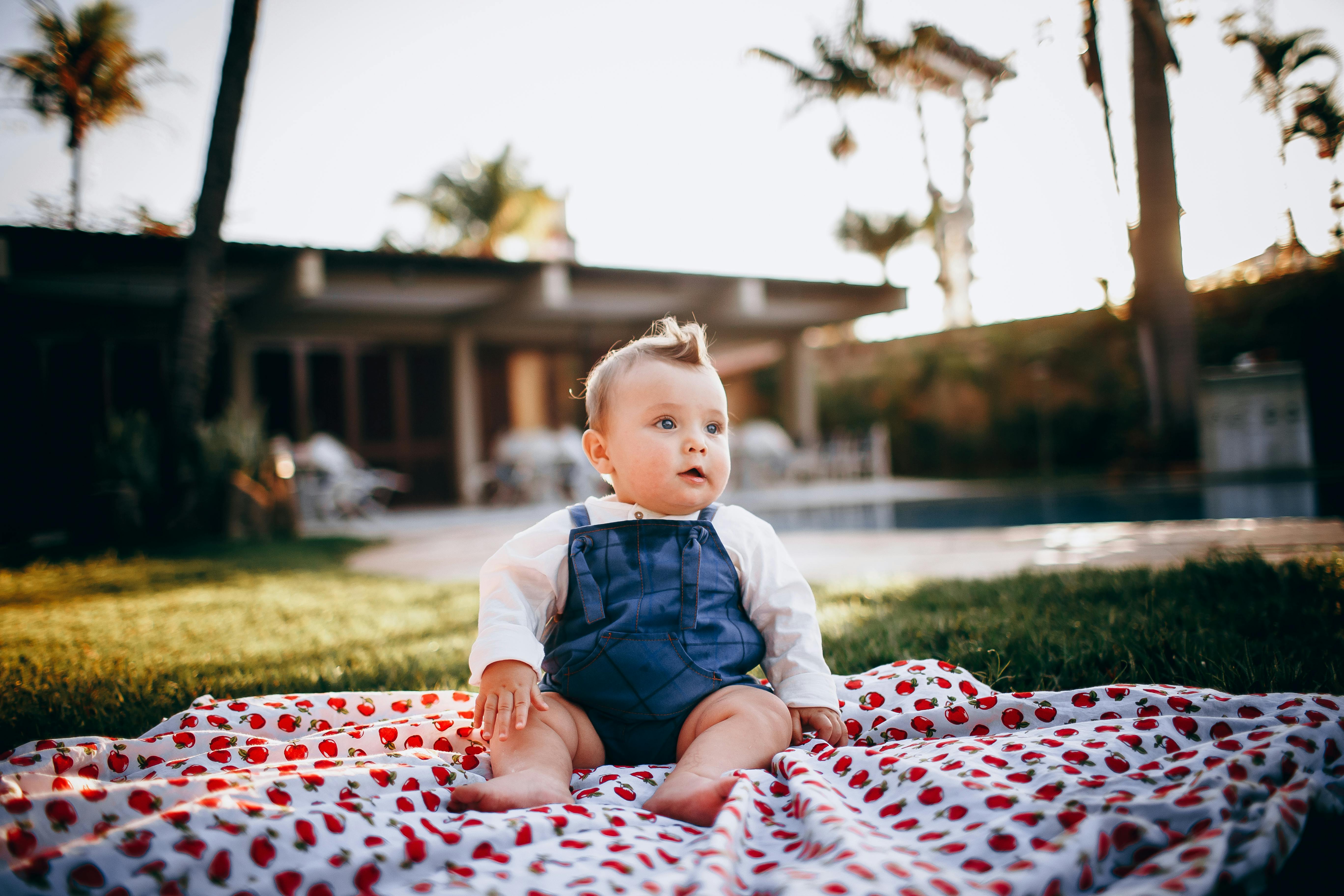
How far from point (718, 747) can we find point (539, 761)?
1.05ft

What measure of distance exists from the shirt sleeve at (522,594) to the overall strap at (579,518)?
0.01 m

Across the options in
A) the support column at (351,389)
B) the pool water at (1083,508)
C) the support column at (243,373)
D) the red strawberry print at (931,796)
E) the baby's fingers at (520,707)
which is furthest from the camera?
the support column at (351,389)

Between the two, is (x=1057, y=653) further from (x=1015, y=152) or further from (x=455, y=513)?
(x=455, y=513)

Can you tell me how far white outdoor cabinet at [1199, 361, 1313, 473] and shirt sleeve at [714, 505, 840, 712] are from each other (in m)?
3.74

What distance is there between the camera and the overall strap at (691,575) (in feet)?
4.96

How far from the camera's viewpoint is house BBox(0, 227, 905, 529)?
27.7ft

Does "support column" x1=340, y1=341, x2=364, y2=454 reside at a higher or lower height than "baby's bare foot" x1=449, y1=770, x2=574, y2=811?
higher

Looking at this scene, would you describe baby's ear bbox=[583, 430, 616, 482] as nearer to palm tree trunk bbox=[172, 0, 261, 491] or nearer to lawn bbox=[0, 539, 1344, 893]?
lawn bbox=[0, 539, 1344, 893]

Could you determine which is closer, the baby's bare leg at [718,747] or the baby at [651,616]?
the baby's bare leg at [718,747]

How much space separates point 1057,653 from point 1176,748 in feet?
2.54

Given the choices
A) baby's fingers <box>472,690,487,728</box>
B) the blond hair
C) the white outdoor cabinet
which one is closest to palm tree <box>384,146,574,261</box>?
the white outdoor cabinet

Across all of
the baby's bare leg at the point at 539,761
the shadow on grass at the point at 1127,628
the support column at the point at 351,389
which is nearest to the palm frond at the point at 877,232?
the support column at the point at 351,389

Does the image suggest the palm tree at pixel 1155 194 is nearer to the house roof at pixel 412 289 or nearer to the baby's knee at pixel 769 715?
the baby's knee at pixel 769 715

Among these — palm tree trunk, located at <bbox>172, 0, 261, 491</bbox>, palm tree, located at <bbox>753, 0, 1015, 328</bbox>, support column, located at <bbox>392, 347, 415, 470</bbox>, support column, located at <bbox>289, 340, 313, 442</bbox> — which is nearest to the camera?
palm tree, located at <bbox>753, 0, 1015, 328</bbox>
